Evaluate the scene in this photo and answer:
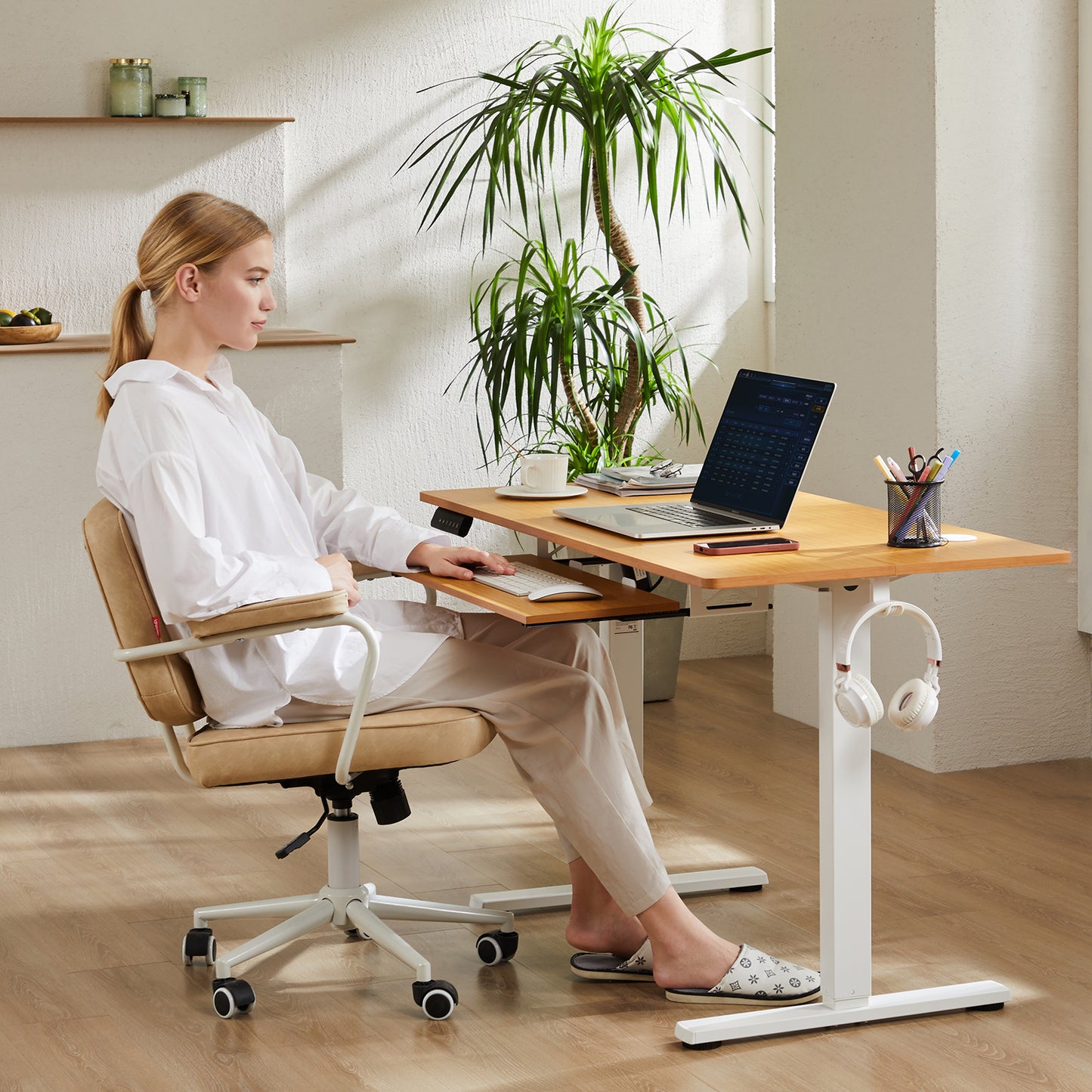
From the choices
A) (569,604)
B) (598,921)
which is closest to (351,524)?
(569,604)

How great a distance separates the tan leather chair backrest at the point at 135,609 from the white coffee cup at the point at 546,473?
834mm

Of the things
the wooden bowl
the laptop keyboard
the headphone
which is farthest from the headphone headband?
the wooden bowl

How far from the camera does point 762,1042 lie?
2.59 m

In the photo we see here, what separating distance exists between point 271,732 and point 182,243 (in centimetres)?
82

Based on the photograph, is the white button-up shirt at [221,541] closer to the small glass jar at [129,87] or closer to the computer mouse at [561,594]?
the computer mouse at [561,594]

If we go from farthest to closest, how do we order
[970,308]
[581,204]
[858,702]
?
[581,204]
[970,308]
[858,702]

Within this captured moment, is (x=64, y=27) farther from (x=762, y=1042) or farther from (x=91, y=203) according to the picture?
(x=762, y=1042)

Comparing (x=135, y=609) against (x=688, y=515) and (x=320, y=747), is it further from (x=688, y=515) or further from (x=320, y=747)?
(x=688, y=515)

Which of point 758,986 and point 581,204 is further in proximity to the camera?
point 581,204

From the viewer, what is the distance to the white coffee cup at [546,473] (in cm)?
320

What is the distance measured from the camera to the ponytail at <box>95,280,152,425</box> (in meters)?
2.83

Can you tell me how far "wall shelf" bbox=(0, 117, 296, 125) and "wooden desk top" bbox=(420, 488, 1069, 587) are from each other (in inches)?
84.4

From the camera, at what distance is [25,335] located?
4434mm

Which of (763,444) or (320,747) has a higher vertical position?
(763,444)
